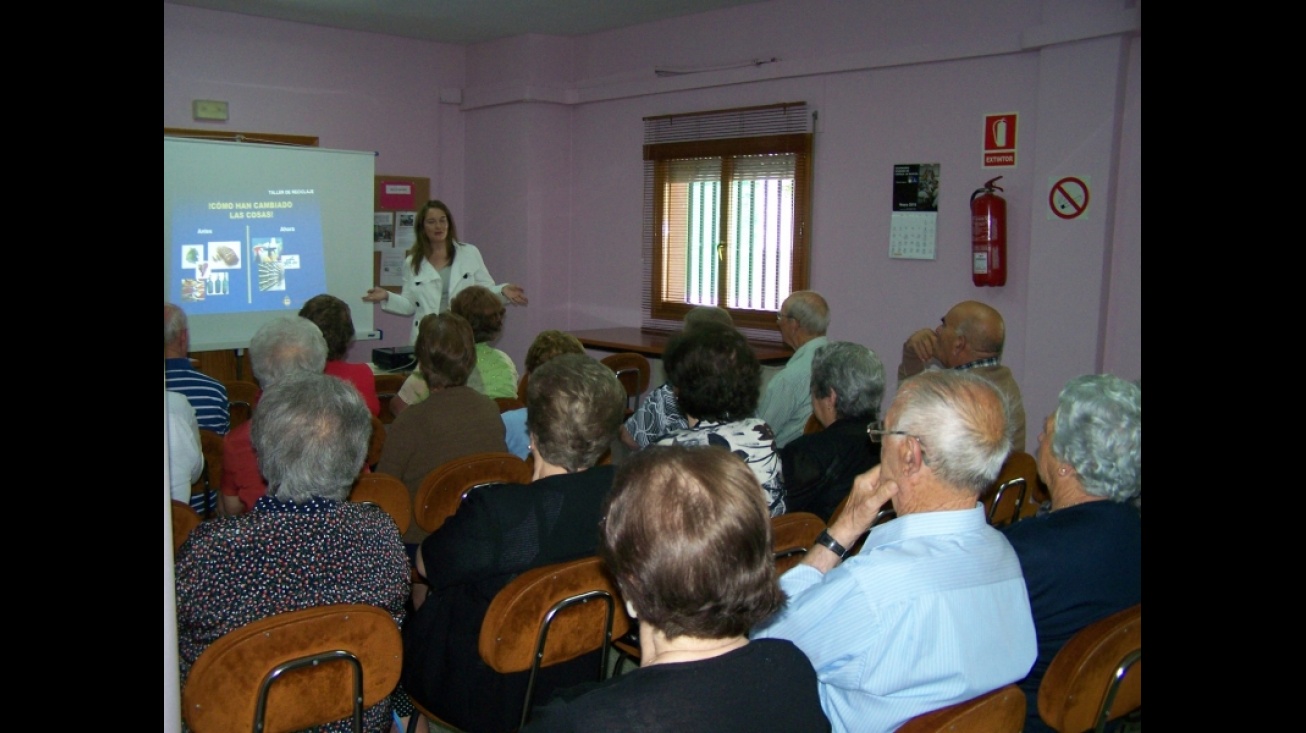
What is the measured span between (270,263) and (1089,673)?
576 centimetres

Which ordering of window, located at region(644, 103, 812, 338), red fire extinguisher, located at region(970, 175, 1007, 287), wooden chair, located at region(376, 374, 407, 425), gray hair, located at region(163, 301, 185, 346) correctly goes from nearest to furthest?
gray hair, located at region(163, 301, 185, 346)
wooden chair, located at region(376, 374, 407, 425)
red fire extinguisher, located at region(970, 175, 1007, 287)
window, located at region(644, 103, 812, 338)

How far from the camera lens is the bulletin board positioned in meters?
8.50

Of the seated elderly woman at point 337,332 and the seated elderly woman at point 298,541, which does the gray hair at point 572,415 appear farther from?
the seated elderly woman at point 337,332

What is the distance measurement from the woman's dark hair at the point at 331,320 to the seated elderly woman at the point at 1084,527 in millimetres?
2888

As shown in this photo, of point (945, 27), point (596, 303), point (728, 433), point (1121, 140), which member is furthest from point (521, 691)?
point (596, 303)

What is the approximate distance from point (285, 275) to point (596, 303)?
9.24ft

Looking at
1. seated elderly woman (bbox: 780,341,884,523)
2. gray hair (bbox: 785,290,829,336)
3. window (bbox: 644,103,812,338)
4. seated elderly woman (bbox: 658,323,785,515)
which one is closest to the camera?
seated elderly woman (bbox: 658,323,785,515)

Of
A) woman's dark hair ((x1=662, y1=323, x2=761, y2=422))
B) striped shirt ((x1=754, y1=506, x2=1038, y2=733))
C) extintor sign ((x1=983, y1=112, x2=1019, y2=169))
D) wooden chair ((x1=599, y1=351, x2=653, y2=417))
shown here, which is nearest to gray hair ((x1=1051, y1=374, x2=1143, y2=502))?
striped shirt ((x1=754, y1=506, x2=1038, y2=733))

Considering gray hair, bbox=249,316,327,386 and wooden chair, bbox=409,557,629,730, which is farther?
gray hair, bbox=249,316,327,386

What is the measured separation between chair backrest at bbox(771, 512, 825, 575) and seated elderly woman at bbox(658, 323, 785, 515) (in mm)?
317

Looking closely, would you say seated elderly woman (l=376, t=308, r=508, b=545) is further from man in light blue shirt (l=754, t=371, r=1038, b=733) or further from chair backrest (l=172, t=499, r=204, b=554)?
man in light blue shirt (l=754, t=371, r=1038, b=733)

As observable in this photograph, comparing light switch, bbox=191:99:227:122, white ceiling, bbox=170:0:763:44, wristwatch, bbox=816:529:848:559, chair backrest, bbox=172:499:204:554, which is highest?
white ceiling, bbox=170:0:763:44

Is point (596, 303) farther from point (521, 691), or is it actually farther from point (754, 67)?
point (521, 691)

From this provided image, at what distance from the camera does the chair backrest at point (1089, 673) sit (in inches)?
70.1
